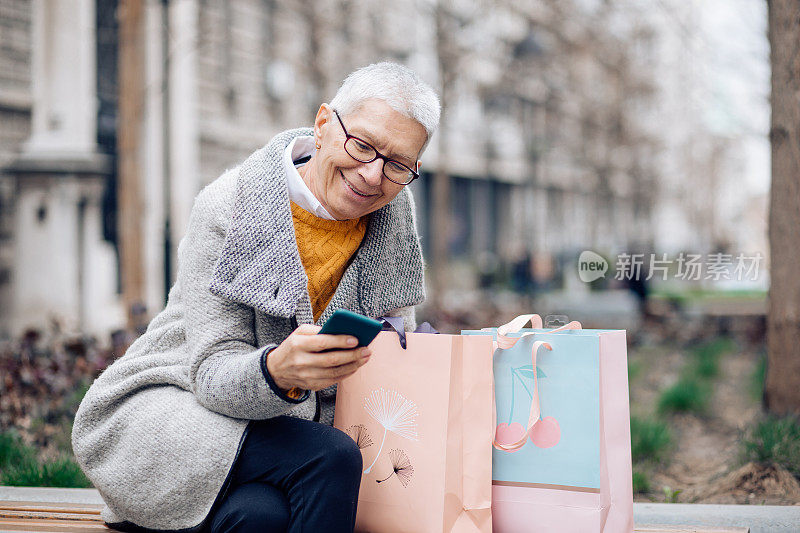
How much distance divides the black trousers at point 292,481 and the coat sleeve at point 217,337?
0.34 feet

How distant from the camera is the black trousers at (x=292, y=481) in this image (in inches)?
74.9

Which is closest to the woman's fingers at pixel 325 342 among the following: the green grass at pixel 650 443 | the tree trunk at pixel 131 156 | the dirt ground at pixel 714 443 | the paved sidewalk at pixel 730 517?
the paved sidewalk at pixel 730 517

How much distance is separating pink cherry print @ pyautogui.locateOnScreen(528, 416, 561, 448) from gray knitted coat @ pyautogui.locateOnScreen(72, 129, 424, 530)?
1.72 feet

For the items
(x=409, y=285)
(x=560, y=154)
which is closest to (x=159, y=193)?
(x=409, y=285)

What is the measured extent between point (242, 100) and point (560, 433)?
41.2 ft

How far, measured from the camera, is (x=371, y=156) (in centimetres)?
202

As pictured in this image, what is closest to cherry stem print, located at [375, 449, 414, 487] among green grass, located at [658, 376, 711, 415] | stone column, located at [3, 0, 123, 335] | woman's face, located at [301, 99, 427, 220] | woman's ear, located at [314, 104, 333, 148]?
woman's face, located at [301, 99, 427, 220]

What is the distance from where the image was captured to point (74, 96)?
9359 mm

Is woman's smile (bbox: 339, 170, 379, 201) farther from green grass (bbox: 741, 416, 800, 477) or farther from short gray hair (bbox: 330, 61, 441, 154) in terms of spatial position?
green grass (bbox: 741, 416, 800, 477)

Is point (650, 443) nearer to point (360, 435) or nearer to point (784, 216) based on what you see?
Answer: point (784, 216)

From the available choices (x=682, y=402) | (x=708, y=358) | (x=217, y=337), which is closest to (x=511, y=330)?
(x=217, y=337)

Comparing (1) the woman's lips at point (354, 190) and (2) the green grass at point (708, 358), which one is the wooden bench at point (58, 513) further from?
(2) the green grass at point (708, 358)

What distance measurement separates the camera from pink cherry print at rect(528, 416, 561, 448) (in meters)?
2.10

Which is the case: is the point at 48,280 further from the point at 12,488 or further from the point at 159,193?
the point at 12,488
